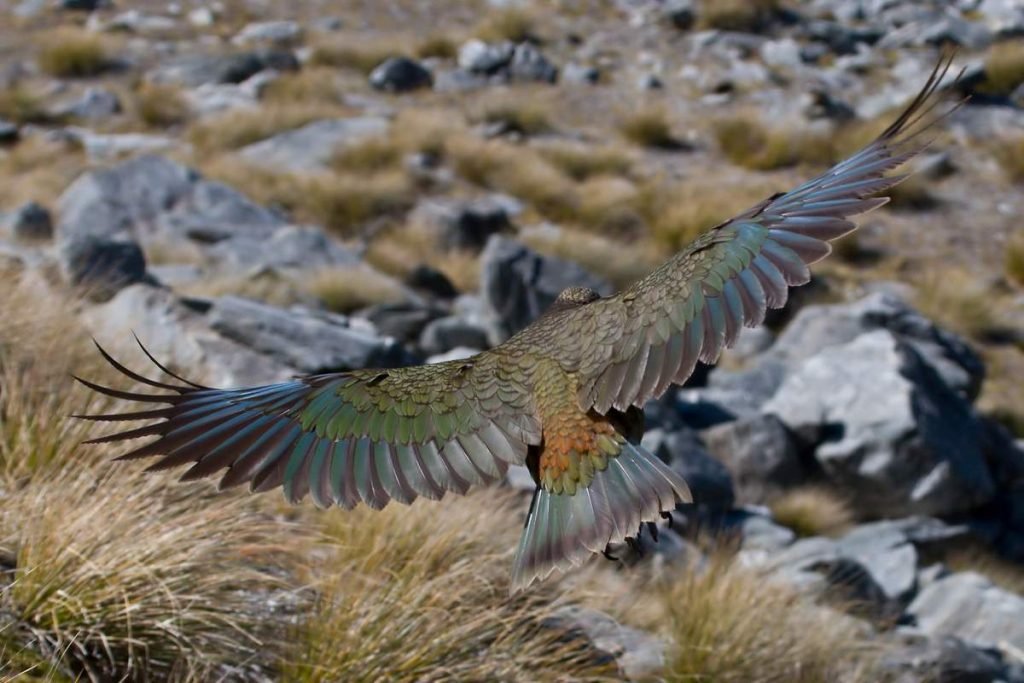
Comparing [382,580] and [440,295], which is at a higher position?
[382,580]

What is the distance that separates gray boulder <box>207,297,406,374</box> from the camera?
22.4 ft

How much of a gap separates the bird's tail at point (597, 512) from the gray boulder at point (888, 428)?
6.26m

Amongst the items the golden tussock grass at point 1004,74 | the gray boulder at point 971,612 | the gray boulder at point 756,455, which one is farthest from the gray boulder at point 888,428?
the golden tussock grass at point 1004,74

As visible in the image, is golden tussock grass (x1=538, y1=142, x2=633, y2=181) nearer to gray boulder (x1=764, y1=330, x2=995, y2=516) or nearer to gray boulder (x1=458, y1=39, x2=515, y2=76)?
gray boulder (x1=458, y1=39, x2=515, y2=76)

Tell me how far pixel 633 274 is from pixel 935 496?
447 centimetres

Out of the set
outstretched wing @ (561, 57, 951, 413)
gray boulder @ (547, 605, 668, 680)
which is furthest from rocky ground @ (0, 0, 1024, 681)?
outstretched wing @ (561, 57, 951, 413)

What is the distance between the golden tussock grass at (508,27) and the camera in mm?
19344

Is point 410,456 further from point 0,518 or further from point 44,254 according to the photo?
point 44,254

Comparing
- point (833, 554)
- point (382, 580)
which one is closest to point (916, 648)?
point (833, 554)

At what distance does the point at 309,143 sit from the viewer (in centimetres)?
1477

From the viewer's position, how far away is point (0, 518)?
11.4 ft

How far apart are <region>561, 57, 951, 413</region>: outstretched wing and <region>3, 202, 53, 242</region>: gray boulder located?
763cm

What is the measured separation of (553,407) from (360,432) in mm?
476

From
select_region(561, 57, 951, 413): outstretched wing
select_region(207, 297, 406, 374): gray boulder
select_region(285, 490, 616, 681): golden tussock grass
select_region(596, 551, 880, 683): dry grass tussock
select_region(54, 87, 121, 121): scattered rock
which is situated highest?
select_region(561, 57, 951, 413): outstretched wing
